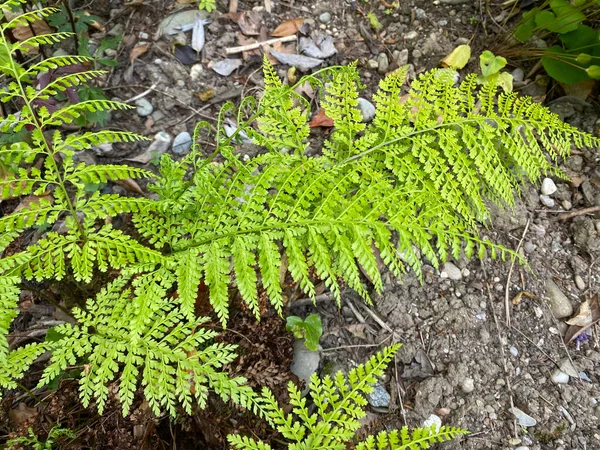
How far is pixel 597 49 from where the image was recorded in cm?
278

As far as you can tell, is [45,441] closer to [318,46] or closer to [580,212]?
[318,46]

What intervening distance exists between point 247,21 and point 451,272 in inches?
82.3

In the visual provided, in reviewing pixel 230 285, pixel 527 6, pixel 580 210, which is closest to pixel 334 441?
pixel 230 285

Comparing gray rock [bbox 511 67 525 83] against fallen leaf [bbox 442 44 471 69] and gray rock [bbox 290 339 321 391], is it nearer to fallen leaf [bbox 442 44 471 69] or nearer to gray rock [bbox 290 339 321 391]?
fallen leaf [bbox 442 44 471 69]

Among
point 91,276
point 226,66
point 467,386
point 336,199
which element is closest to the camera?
point 91,276

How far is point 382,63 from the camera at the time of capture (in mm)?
3131

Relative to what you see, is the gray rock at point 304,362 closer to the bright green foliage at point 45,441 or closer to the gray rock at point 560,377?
the bright green foliage at point 45,441

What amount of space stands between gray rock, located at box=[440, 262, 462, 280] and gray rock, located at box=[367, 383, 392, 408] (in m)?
0.71

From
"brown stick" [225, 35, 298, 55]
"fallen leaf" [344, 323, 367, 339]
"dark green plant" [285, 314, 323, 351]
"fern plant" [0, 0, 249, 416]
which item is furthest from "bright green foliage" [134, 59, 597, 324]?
"brown stick" [225, 35, 298, 55]

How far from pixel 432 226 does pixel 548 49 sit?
1.78 m

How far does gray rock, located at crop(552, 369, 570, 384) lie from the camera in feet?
7.88

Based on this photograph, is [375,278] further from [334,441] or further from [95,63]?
[95,63]

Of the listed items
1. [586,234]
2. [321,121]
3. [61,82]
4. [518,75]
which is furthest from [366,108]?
[61,82]

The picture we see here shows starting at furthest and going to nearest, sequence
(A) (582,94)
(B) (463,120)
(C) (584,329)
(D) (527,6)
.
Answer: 1. (D) (527,6)
2. (A) (582,94)
3. (C) (584,329)
4. (B) (463,120)
